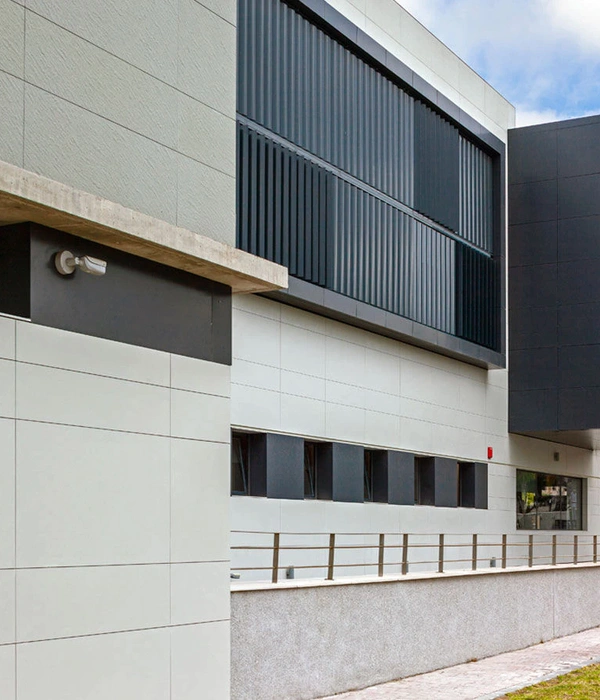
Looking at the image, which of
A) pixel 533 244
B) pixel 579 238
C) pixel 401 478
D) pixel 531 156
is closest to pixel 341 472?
pixel 401 478

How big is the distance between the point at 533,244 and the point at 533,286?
1130 millimetres

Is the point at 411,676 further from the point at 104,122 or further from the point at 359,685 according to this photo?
the point at 104,122

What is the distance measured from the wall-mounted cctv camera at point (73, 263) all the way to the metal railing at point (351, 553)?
533cm

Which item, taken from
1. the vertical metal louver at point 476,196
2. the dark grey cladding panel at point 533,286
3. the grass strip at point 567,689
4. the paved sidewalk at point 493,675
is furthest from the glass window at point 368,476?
the dark grey cladding panel at point 533,286

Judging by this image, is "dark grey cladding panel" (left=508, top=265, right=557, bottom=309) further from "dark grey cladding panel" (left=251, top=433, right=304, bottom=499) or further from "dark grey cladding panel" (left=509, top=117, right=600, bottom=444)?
"dark grey cladding panel" (left=251, top=433, right=304, bottom=499)

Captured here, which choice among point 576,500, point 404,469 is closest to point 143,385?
point 404,469

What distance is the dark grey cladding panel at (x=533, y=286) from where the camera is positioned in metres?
29.7

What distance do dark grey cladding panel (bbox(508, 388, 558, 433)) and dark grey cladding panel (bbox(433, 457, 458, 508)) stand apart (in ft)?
12.1

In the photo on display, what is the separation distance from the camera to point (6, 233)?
1045 cm

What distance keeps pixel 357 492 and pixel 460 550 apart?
5.27m

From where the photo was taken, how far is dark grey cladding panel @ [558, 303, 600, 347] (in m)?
29.0

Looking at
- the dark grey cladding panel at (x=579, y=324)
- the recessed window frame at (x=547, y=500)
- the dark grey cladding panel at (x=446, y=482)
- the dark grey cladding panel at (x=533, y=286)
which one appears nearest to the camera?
the dark grey cladding panel at (x=446, y=482)

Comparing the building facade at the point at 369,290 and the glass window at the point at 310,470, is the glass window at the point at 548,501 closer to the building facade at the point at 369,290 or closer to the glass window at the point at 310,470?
the building facade at the point at 369,290

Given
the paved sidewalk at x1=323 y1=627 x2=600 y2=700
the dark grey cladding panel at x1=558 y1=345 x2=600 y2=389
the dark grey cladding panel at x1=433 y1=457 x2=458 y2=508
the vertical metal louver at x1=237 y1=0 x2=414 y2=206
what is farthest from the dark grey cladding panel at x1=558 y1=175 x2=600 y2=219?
the paved sidewalk at x1=323 y1=627 x2=600 y2=700
